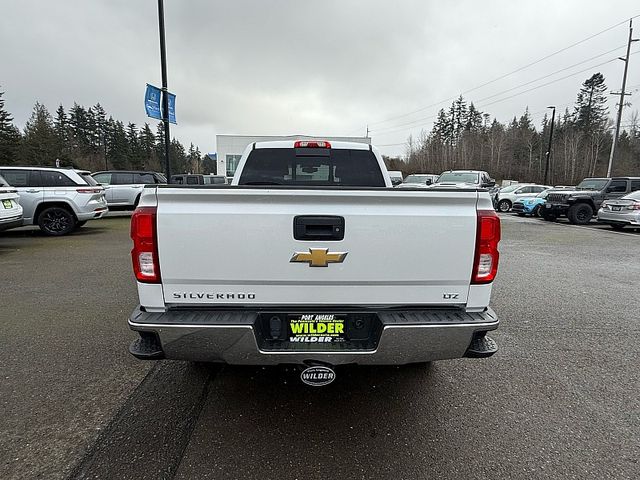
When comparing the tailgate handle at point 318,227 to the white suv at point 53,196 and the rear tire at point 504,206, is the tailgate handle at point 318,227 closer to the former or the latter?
the white suv at point 53,196

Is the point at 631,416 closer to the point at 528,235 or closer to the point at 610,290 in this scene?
the point at 610,290

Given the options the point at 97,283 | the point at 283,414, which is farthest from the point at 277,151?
the point at 97,283

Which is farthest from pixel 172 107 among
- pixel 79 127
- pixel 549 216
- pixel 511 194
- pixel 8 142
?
pixel 79 127

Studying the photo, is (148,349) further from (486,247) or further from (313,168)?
(313,168)

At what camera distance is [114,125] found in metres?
78.0

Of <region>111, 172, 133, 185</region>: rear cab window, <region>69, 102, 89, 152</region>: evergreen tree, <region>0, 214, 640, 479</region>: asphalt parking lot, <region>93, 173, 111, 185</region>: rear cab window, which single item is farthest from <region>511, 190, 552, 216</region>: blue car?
<region>69, 102, 89, 152</region>: evergreen tree

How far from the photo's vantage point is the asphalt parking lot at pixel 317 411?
2.09 metres

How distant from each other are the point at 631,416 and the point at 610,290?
13.1ft

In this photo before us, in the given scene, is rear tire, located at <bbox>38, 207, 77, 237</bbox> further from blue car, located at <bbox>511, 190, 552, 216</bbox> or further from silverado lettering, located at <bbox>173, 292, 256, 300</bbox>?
blue car, located at <bbox>511, 190, 552, 216</bbox>

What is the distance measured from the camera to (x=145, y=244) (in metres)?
2.07

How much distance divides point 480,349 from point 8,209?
9182mm

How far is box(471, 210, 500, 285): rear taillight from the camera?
2158 millimetres

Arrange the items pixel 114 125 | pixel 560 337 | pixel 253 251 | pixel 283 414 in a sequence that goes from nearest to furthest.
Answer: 1. pixel 253 251
2. pixel 283 414
3. pixel 560 337
4. pixel 114 125

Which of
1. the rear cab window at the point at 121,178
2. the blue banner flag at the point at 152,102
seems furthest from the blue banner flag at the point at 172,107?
the rear cab window at the point at 121,178
